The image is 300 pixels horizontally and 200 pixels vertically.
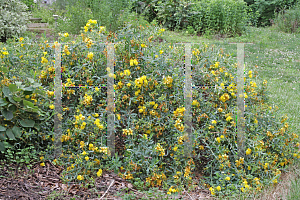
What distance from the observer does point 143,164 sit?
2463 millimetres

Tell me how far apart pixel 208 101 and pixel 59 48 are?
1642 mm

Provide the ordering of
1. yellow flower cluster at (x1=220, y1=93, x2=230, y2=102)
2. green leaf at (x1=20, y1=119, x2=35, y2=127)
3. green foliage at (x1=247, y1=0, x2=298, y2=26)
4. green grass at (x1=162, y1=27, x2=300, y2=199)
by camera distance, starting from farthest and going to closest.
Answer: green foliage at (x1=247, y1=0, x2=298, y2=26), green grass at (x1=162, y1=27, x2=300, y2=199), yellow flower cluster at (x1=220, y1=93, x2=230, y2=102), green leaf at (x1=20, y1=119, x2=35, y2=127)

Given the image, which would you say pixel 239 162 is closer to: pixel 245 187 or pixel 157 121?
pixel 245 187

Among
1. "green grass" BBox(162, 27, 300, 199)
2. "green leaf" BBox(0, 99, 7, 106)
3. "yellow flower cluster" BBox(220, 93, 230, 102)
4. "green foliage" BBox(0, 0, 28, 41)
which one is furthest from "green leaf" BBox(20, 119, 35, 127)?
"green foliage" BBox(0, 0, 28, 41)

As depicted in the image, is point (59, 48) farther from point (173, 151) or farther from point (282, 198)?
point (282, 198)

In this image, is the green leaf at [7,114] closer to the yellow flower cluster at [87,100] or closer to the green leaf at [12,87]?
the green leaf at [12,87]

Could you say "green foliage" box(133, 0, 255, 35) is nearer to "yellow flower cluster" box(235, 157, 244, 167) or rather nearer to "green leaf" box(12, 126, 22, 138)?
"yellow flower cluster" box(235, 157, 244, 167)

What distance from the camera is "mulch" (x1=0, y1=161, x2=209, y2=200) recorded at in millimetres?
2115

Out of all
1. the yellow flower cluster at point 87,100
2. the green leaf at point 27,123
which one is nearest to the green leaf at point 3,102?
the green leaf at point 27,123

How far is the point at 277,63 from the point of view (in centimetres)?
713

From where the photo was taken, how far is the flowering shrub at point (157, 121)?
2465mm

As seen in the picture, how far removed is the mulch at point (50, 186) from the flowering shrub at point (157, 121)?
8 centimetres

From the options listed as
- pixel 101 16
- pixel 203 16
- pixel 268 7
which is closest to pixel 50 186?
pixel 101 16

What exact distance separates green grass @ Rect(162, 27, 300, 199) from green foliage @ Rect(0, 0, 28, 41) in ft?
12.1
